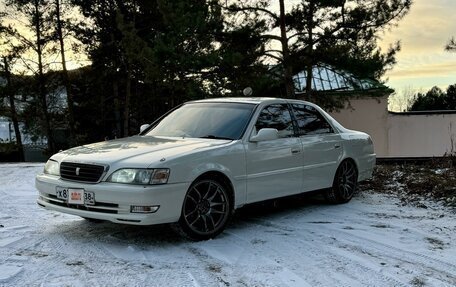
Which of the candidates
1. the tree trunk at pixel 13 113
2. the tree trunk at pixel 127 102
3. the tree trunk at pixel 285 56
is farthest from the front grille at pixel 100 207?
the tree trunk at pixel 13 113

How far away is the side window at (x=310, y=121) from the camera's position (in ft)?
22.8

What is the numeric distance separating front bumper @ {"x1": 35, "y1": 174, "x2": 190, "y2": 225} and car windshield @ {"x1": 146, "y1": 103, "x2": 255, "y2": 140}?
45.1 inches

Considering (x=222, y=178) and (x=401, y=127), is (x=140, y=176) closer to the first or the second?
(x=222, y=178)

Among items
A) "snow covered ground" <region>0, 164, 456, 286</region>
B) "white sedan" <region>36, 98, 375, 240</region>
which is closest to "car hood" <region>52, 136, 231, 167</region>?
"white sedan" <region>36, 98, 375, 240</region>

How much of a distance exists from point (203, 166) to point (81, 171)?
4.06ft

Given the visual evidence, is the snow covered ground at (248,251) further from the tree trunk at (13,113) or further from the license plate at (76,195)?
the tree trunk at (13,113)

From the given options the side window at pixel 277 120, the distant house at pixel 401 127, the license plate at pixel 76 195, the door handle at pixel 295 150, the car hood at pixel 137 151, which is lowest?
the distant house at pixel 401 127

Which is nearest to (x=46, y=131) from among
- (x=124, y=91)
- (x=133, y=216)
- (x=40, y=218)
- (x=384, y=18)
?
(x=124, y=91)

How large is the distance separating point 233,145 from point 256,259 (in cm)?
145

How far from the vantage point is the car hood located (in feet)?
16.5

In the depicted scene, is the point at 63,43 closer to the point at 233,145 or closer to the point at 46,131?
the point at 46,131

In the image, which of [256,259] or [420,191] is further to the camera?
[420,191]

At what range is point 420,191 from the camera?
8422mm

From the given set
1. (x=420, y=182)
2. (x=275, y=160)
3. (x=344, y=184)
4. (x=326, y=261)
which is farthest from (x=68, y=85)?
(x=326, y=261)
